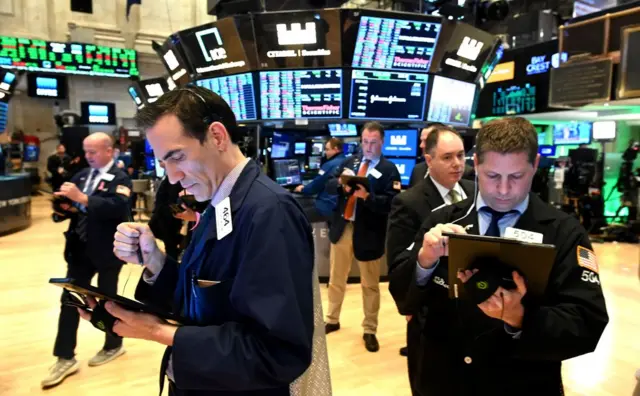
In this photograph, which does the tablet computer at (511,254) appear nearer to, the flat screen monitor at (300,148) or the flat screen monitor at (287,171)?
the flat screen monitor at (287,171)

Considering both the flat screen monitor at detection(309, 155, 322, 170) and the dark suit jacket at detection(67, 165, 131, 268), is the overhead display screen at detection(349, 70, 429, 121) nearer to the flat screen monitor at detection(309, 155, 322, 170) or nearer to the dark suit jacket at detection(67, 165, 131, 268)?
the flat screen monitor at detection(309, 155, 322, 170)

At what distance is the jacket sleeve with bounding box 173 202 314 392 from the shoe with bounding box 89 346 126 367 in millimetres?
3170

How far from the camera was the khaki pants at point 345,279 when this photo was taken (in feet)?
13.5

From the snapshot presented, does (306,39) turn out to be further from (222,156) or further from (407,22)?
(222,156)

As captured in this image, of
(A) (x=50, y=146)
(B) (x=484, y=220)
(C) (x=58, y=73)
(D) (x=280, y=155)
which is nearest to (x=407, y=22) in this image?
(D) (x=280, y=155)

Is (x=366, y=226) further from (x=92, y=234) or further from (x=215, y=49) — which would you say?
(x=215, y=49)

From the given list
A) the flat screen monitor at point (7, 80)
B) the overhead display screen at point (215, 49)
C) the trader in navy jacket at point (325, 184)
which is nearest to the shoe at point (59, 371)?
the trader in navy jacket at point (325, 184)

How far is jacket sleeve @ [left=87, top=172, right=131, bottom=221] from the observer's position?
3.35m

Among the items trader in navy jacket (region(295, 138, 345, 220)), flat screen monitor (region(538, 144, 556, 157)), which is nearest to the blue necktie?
trader in navy jacket (region(295, 138, 345, 220))

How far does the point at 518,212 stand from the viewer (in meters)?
1.47

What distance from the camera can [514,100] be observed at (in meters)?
12.7

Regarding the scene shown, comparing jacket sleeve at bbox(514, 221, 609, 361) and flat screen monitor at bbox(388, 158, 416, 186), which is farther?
flat screen monitor at bbox(388, 158, 416, 186)

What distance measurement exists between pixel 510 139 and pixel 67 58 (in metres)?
17.5

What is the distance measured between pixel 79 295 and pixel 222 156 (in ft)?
1.92
